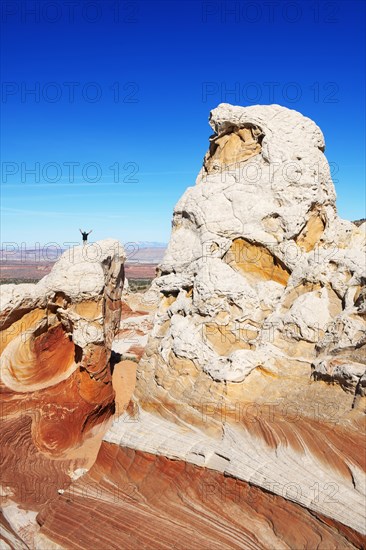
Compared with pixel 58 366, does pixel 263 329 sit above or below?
above

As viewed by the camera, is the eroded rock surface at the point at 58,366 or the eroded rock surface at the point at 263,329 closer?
the eroded rock surface at the point at 263,329

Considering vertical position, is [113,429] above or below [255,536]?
above

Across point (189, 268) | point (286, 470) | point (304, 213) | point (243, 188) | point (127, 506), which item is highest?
point (243, 188)

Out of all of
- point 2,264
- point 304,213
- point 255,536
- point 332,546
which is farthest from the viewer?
point 2,264

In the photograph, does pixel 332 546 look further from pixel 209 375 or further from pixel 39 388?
pixel 39 388

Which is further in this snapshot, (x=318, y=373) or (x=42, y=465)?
(x=42, y=465)

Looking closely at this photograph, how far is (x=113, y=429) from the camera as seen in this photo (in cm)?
908

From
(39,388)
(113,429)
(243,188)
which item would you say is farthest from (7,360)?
(243,188)

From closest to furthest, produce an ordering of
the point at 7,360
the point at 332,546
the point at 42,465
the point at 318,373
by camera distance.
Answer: the point at 332,546 < the point at 318,373 < the point at 42,465 < the point at 7,360

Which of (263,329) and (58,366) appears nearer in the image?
(263,329)

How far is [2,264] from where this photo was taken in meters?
134

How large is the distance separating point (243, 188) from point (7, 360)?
24.7 ft

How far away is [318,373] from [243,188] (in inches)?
187

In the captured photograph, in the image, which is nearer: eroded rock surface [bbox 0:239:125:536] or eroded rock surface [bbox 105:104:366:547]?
eroded rock surface [bbox 105:104:366:547]
